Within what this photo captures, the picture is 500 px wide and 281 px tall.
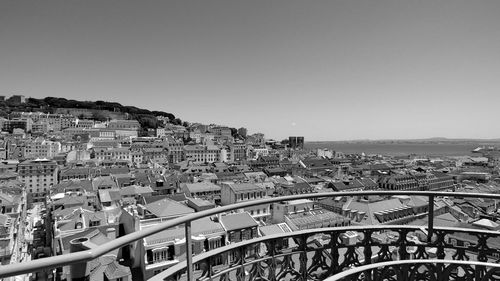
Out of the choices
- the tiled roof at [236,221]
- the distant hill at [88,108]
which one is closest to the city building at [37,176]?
the tiled roof at [236,221]

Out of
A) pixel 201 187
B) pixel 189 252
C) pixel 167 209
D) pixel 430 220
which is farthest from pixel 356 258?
pixel 201 187

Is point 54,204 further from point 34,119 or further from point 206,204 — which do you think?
point 34,119

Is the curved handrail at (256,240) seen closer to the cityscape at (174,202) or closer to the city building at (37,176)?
the cityscape at (174,202)

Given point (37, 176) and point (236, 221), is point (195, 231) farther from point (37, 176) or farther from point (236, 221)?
point (37, 176)

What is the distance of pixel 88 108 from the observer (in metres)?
101

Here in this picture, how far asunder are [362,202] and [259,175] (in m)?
18.1

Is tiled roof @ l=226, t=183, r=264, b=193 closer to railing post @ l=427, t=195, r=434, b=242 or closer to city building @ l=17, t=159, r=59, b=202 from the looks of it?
railing post @ l=427, t=195, r=434, b=242

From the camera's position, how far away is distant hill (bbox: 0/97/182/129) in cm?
9034

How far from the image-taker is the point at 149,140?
63.4 m

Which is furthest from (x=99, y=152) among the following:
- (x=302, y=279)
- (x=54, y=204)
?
(x=302, y=279)

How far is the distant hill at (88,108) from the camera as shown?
90344 millimetres

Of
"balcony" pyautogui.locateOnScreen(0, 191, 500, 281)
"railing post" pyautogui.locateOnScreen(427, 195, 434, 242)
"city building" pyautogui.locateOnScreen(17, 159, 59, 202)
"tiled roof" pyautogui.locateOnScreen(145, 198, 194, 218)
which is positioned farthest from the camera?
"city building" pyautogui.locateOnScreen(17, 159, 59, 202)

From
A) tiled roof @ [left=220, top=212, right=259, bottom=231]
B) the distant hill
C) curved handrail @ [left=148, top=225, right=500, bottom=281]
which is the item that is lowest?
tiled roof @ [left=220, top=212, right=259, bottom=231]

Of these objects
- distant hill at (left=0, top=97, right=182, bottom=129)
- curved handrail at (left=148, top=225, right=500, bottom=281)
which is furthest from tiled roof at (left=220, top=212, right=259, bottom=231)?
distant hill at (left=0, top=97, right=182, bottom=129)
